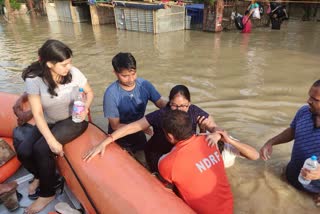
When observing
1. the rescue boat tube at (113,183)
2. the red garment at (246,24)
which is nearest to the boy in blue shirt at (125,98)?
the rescue boat tube at (113,183)

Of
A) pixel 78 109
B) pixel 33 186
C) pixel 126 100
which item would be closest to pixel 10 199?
pixel 33 186

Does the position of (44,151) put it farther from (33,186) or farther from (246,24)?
(246,24)

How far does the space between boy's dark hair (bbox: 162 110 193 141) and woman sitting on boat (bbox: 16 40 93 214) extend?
868 mm

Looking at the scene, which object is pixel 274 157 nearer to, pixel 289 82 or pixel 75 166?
pixel 75 166

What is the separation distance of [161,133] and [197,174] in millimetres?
849

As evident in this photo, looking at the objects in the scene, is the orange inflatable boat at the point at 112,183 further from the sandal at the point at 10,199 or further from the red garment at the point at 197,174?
→ the sandal at the point at 10,199

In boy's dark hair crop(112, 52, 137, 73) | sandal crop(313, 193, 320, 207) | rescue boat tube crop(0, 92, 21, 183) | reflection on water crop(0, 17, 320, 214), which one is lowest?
reflection on water crop(0, 17, 320, 214)

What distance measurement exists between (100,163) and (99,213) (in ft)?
1.33

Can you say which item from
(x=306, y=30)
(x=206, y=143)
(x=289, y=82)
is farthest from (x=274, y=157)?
(x=306, y=30)

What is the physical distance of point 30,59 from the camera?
9383mm

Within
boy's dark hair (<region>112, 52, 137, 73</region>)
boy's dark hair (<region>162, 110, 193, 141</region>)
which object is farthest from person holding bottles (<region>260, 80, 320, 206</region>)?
boy's dark hair (<region>112, 52, 137, 73</region>)

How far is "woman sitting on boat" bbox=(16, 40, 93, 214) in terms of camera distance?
2334 mm

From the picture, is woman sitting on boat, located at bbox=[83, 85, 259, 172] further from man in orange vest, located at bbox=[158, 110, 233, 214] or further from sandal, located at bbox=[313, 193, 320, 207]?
sandal, located at bbox=[313, 193, 320, 207]

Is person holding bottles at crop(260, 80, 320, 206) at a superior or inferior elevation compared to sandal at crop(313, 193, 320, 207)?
superior
